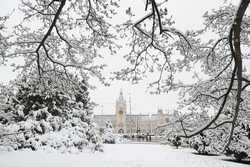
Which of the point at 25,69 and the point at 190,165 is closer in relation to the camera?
the point at 25,69

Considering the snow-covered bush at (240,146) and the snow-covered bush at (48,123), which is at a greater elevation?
the snow-covered bush at (48,123)

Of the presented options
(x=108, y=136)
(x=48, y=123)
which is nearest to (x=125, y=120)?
(x=108, y=136)

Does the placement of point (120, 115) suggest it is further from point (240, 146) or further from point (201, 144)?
point (240, 146)

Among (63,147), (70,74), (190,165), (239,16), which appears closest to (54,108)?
(63,147)

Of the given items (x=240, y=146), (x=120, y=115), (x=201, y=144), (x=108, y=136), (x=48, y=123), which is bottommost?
(x=108, y=136)

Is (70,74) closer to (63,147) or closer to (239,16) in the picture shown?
(239,16)

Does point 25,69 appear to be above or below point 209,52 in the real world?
below

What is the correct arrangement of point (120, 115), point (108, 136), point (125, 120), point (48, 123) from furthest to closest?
point (120, 115), point (125, 120), point (108, 136), point (48, 123)

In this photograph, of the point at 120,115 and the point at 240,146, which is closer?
the point at 240,146

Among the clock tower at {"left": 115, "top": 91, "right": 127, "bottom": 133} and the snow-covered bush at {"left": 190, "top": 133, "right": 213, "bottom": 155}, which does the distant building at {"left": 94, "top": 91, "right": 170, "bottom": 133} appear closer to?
the clock tower at {"left": 115, "top": 91, "right": 127, "bottom": 133}

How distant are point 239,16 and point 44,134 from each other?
535 inches

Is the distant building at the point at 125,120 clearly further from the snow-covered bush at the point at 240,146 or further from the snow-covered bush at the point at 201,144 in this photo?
the snow-covered bush at the point at 240,146

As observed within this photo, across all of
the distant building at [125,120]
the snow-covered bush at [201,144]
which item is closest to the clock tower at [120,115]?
the distant building at [125,120]

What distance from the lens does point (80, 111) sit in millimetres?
19906
